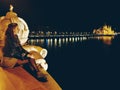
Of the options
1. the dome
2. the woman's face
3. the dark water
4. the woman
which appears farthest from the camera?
the dark water

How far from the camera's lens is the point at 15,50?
8539 millimetres

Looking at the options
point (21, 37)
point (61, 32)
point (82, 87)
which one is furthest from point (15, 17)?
point (61, 32)

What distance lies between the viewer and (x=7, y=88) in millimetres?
7734

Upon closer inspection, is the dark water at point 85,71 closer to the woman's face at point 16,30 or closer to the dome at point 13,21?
the dome at point 13,21

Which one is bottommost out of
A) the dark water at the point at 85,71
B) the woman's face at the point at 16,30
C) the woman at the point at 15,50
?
the dark water at the point at 85,71

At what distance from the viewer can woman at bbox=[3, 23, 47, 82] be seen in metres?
8.43

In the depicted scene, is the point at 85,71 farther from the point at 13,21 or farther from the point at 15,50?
the point at 15,50

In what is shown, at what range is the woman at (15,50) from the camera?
27.7 feet

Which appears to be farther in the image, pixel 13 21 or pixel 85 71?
pixel 85 71

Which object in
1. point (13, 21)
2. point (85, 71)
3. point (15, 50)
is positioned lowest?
point (85, 71)

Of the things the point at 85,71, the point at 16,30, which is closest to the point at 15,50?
the point at 16,30

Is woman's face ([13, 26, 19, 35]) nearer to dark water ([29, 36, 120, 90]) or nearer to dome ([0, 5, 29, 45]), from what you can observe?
dome ([0, 5, 29, 45])

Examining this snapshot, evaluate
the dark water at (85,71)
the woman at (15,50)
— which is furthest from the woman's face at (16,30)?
the dark water at (85,71)

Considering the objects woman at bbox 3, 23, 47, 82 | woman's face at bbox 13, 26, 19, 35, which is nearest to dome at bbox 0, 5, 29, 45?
woman's face at bbox 13, 26, 19, 35
